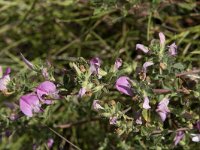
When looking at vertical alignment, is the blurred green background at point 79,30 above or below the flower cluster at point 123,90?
above

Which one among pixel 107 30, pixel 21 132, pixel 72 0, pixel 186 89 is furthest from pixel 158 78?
pixel 107 30

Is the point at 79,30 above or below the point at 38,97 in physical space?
above

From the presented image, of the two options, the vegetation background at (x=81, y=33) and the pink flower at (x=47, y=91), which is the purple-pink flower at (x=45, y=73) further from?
the vegetation background at (x=81, y=33)

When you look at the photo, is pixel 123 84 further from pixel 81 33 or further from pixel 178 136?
pixel 81 33

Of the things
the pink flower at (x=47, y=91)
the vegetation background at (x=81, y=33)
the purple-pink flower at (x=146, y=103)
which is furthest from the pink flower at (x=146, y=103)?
the vegetation background at (x=81, y=33)

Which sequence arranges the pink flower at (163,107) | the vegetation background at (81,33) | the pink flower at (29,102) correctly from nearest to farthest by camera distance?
the pink flower at (29,102), the pink flower at (163,107), the vegetation background at (81,33)

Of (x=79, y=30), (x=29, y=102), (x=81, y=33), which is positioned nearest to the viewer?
(x=29, y=102)

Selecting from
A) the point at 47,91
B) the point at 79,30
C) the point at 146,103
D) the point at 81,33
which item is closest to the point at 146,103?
the point at 146,103

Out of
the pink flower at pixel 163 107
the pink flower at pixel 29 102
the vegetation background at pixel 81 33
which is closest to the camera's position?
the pink flower at pixel 29 102
